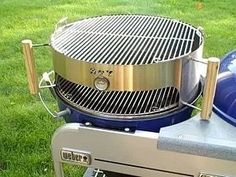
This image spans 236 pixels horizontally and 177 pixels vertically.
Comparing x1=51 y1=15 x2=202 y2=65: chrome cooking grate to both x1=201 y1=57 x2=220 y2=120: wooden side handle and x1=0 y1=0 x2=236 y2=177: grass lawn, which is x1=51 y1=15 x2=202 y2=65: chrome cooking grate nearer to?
x1=201 y1=57 x2=220 y2=120: wooden side handle

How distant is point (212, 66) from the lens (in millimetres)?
921

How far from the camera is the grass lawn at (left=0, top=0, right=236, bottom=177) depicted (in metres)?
1.77

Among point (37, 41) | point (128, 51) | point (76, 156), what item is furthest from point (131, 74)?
point (37, 41)

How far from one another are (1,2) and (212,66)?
2.99 meters

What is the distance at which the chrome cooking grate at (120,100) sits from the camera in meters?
1.07

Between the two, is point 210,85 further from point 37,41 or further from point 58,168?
point 37,41

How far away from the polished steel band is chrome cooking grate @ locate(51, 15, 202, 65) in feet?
0.10

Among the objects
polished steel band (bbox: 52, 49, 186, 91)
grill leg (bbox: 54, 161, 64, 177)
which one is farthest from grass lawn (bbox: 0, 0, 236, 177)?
polished steel band (bbox: 52, 49, 186, 91)

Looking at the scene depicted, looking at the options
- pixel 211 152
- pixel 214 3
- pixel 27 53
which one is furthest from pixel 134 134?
pixel 214 3

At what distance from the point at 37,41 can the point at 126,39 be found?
5.61 feet

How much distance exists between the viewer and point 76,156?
1051 millimetres

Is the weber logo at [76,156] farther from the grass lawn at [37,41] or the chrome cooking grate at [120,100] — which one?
the grass lawn at [37,41]

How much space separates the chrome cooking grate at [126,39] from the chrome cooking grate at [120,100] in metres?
0.09

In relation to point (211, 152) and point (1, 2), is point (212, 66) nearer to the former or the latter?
point (211, 152)
